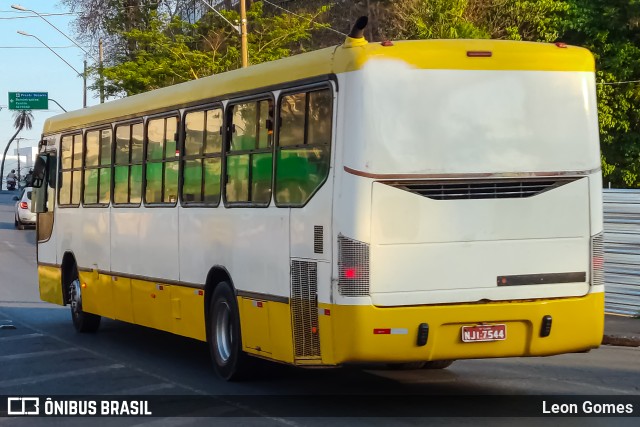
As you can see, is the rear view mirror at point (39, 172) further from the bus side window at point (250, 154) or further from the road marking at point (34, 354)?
the bus side window at point (250, 154)

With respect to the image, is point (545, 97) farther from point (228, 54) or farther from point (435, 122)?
point (228, 54)

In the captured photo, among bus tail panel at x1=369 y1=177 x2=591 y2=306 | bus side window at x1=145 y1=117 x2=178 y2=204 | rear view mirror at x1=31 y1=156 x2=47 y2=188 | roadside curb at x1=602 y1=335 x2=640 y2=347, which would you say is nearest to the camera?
bus tail panel at x1=369 y1=177 x2=591 y2=306

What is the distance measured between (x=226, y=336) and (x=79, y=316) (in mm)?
5477

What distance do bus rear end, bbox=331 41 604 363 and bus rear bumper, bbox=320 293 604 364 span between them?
0.01 metres

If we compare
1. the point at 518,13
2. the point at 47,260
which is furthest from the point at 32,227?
the point at 47,260

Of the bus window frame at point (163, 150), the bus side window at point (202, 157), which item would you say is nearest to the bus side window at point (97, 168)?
the bus window frame at point (163, 150)

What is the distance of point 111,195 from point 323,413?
635cm

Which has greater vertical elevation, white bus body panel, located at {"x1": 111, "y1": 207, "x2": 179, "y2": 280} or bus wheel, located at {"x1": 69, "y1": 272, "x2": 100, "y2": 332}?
white bus body panel, located at {"x1": 111, "y1": 207, "x2": 179, "y2": 280}

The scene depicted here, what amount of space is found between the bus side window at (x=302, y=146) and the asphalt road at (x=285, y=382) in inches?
62.3

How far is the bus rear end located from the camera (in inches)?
359

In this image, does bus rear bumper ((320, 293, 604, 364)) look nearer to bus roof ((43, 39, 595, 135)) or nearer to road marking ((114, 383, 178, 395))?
bus roof ((43, 39, 595, 135))

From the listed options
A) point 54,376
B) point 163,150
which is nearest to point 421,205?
point 163,150

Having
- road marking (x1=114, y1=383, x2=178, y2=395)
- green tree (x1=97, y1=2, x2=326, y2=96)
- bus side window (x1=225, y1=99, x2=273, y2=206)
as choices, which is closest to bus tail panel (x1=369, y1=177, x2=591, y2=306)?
bus side window (x1=225, y1=99, x2=273, y2=206)

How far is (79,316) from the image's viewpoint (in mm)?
16516
